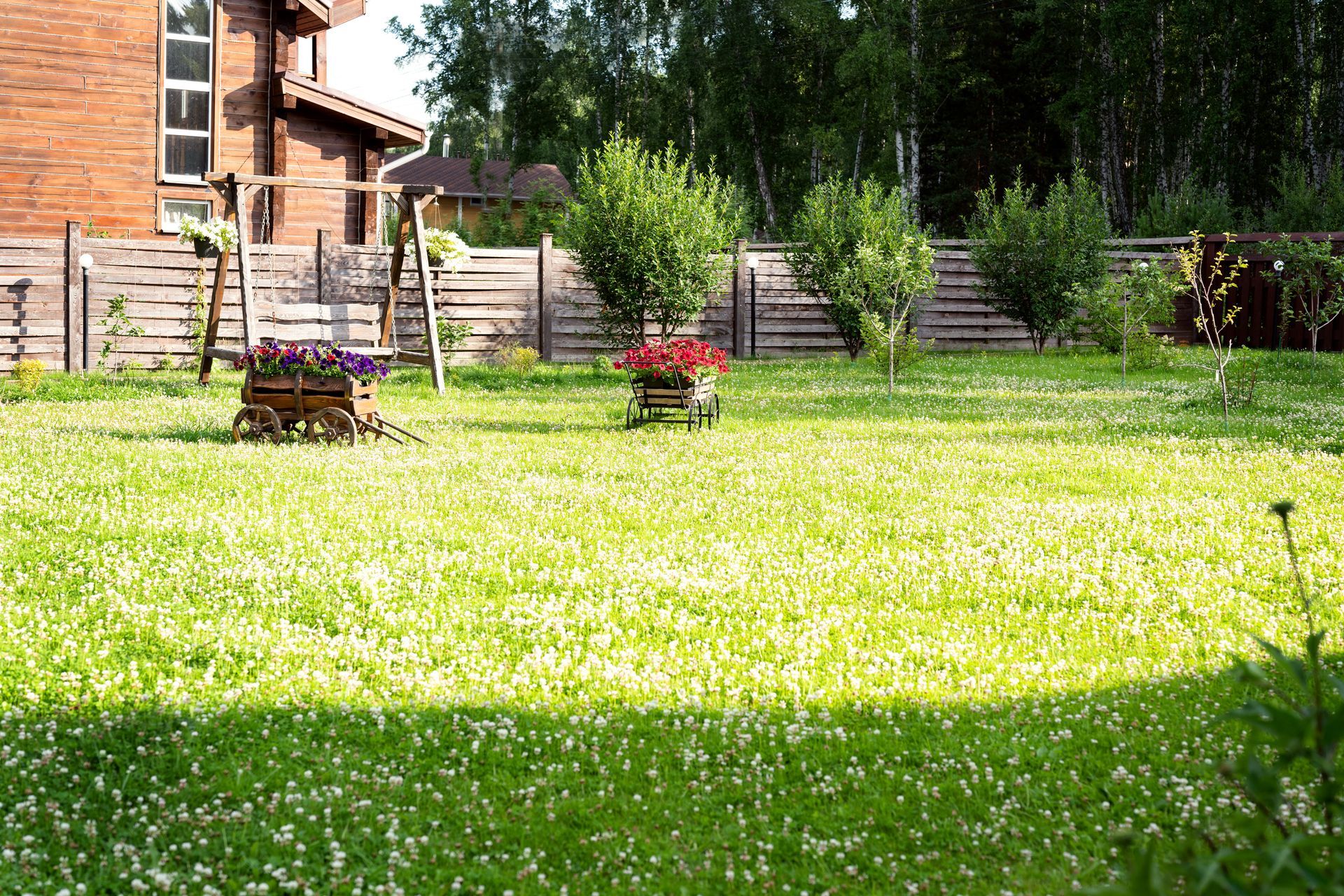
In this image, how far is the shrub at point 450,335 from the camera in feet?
73.3

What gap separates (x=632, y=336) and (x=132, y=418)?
1122 cm

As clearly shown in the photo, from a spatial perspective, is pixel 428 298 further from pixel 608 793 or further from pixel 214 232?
pixel 608 793

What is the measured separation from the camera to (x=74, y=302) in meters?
19.9

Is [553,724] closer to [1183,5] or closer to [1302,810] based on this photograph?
[1302,810]

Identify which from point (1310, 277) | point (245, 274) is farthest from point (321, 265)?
point (1310, 277)

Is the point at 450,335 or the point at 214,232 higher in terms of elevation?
the point at 214,232

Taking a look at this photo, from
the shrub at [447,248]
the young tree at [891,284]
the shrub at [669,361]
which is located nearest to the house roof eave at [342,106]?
the shrub at [447,248]

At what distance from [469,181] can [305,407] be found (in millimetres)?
47631

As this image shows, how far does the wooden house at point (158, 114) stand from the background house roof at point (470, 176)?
92.2 feet

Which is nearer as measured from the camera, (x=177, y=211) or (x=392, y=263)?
(x=392, y=263)

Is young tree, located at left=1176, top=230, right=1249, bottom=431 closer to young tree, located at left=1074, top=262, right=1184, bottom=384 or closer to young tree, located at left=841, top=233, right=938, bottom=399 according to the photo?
young tree, located at left=1074, top=262, right=1184, bottom=384

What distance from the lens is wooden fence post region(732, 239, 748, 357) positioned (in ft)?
84.8

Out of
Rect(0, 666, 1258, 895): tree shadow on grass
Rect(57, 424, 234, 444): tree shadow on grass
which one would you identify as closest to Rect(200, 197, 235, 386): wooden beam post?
Rect(57, 424, 234, 444): tree shadow on grass

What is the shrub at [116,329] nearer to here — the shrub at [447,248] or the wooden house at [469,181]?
the shrub at [447,248]
